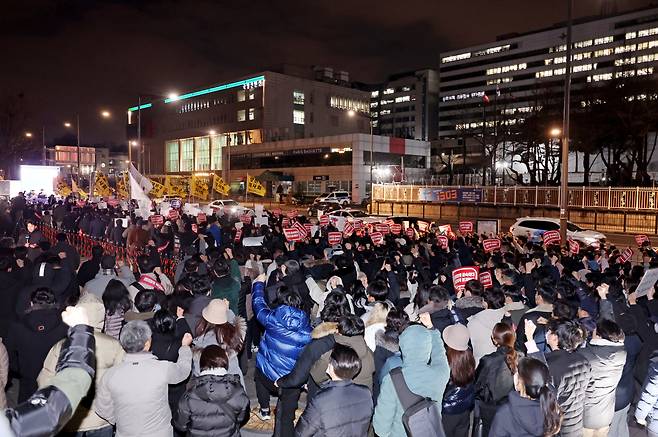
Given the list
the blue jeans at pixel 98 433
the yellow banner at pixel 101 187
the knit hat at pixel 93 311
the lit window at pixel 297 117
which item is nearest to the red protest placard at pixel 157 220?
the knit hat at pixel 93 311

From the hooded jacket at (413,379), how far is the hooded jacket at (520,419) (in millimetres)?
460

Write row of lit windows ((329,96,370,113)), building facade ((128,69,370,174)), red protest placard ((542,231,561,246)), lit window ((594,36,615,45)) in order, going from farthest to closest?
lit window ((594,36,615,45)) < row of lit windows ((329,96,370,113)) < building facade ((128,69,370,174)) < red protest placard ((542,231,561,246))

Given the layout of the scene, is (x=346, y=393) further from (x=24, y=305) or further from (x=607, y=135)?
(x=607, y=135)

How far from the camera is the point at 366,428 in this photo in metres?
3.68

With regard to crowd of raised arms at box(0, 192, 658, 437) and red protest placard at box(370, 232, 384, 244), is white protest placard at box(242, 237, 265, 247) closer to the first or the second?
red protest placard at box(370, 232, 384, 244)

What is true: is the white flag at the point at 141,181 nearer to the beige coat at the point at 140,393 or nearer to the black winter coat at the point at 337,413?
the beige coat at the point at 140,393

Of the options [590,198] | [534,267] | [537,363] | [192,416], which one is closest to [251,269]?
[534,267]

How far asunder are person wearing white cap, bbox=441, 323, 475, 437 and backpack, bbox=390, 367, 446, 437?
608mm

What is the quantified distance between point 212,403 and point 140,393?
510mm

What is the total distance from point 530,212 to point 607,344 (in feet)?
94.7

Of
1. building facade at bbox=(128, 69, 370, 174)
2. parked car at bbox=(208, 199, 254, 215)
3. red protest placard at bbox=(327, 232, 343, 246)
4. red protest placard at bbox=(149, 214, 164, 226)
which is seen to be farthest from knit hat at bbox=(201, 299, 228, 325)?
building facade at bbox=(128, 69, 370, 174)

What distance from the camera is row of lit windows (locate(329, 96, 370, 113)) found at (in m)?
90.9

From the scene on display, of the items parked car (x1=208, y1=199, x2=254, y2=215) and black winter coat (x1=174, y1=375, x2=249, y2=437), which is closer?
black winter coat (x1=174, y1=375, x2=249, y2=437)

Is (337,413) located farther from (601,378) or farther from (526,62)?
(526,62)
